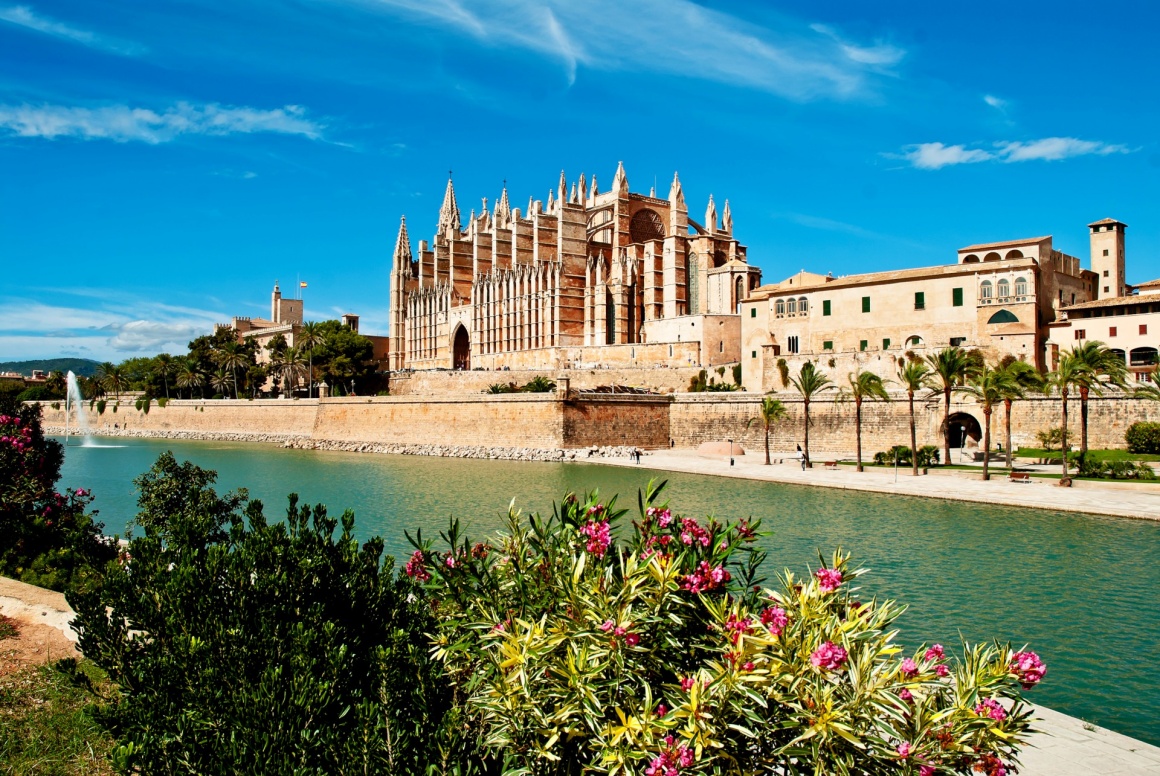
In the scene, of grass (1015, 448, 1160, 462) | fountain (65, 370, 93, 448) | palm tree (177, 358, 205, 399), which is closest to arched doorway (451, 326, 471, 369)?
palm tree (177, 358, 205, 399)

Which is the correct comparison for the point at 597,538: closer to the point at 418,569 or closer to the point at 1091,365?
the point at 418,569

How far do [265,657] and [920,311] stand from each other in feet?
123

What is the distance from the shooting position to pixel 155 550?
542 centimetres

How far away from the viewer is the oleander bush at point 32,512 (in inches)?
438

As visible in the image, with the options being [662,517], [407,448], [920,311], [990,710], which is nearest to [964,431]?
A: [920,311]

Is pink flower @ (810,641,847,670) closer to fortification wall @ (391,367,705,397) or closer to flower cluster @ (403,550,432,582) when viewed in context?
flower cluster @ (403,550,432,582)

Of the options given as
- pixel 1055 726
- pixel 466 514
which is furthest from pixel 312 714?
pixel 466 514

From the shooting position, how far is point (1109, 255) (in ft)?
141

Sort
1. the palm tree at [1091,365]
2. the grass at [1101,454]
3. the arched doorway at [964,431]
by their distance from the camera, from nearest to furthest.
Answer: the palm tree at [1091,365], the grass at [1101,454], the arched doorway at [964,431]

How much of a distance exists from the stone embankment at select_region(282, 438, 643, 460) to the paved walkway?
3.97 m

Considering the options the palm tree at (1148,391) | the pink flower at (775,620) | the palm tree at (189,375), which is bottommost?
the pink flower at (775,620)

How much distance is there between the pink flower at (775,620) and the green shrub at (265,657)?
72.0 inches

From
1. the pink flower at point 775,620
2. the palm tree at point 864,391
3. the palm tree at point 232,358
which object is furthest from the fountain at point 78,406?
the pink flower at point 775,620

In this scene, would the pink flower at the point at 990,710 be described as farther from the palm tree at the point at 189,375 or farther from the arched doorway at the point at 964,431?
the palm tree at the point at 189,375
